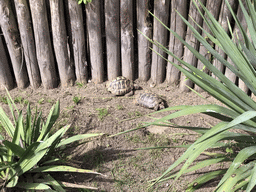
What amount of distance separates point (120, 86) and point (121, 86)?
0.02 meters

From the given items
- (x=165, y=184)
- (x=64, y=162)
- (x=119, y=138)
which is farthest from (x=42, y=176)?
(x=165, y=184)

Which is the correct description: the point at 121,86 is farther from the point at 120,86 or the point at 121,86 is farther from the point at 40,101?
the point at 40,101

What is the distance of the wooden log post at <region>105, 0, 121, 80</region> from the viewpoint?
3.95m

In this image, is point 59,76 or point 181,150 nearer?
point 181,150

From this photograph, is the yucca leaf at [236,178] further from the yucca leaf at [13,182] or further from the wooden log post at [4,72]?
the wooden log post at [4,72]

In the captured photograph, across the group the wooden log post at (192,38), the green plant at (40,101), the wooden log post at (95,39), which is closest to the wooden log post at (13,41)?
the green plant at (40,101)

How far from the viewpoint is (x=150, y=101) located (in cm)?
411

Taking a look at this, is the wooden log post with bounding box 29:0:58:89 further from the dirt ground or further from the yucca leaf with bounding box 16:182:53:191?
the yucca leaf with bounding box 16:182:53:191

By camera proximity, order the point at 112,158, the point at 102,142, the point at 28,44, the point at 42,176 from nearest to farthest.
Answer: the point at 42,176 → the point at 112,158 → the point at 102,142 → the point at 28,44

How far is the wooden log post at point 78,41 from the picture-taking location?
3941mm

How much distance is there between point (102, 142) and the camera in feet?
10.8

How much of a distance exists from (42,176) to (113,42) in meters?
2.48

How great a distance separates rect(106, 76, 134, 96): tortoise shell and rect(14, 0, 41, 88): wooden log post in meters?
1.33

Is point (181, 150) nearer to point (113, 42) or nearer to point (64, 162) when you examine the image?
point (64, 162)
